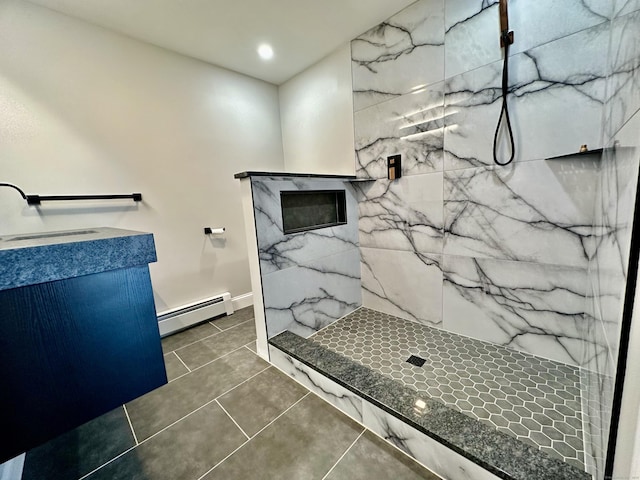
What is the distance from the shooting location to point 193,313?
227 cm

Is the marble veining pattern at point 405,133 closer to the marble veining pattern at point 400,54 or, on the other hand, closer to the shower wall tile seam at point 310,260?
the marble veining pattern at point 400,54

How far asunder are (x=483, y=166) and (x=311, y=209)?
47.6 inches

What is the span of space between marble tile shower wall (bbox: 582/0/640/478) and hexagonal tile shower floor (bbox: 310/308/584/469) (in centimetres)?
12

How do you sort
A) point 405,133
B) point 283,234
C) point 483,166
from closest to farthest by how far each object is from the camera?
point 483,166 < point 283,234 < point 405,133

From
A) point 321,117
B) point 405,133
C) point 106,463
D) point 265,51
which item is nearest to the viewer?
point 106,463

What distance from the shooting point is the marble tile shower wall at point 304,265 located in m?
1.66

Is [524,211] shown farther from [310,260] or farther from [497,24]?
[310,260]

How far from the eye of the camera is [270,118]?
2.75 metres

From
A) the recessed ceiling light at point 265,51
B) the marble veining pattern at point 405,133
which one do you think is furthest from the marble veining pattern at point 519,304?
the recessed ceiling light at point 265,51

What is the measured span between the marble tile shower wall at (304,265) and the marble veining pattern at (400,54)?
79 centimetres

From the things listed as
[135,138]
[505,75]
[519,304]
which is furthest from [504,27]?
[135,138]

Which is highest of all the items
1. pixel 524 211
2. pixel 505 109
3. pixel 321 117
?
pixel 321 117

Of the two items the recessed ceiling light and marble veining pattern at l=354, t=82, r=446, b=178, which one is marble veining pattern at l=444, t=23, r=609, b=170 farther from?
the recessed ceiling light

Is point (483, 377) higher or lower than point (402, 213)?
lower
